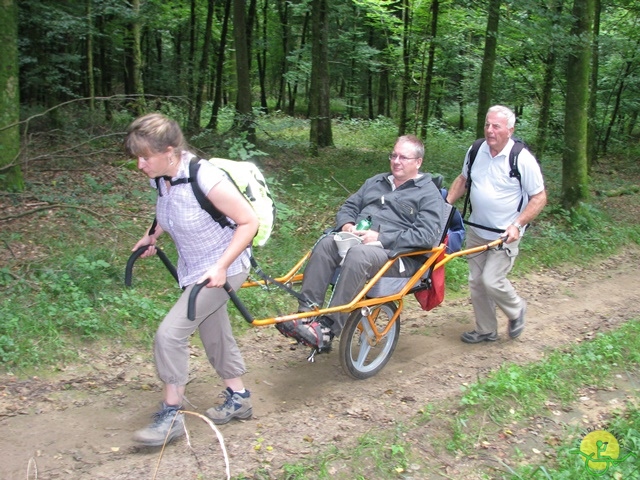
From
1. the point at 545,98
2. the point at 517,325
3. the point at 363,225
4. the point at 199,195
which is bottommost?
the point at 517,325

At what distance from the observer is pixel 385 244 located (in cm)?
476

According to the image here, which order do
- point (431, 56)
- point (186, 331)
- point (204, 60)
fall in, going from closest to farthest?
point (186, 331), point (431, 56), point (204, 60)

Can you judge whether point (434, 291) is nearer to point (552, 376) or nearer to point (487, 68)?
point (552, 376)

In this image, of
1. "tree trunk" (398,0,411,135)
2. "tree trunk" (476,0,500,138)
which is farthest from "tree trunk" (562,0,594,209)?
"tree trunk" (398,0,411,135)

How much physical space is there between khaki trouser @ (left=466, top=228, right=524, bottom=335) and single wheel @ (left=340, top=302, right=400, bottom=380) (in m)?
1.14

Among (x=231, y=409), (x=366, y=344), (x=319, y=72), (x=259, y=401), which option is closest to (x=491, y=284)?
(x=366, y=344)

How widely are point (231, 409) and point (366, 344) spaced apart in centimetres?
138

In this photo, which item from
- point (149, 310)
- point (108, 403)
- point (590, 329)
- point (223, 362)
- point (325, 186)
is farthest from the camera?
point (325, 186)

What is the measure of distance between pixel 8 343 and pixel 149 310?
1.27 m

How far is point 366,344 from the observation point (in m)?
5.00

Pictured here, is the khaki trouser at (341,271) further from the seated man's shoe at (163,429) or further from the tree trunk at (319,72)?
the tree trunk at (319,72)

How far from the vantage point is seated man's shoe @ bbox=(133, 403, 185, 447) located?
3.66m

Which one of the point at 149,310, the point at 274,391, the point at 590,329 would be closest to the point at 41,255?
the point at 149,310

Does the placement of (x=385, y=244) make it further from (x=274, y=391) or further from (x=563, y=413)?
(x=563, y=413)
